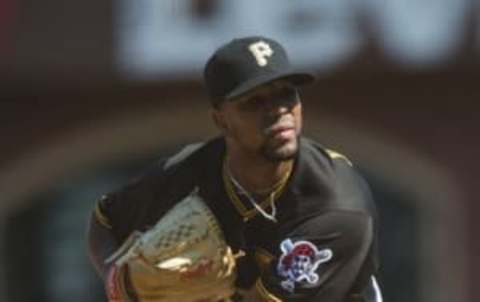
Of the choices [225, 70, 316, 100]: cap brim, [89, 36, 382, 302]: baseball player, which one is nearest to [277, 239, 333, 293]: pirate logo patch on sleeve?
[89, 36, 382, 302]: baseball player

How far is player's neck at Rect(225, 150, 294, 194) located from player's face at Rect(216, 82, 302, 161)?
56mm

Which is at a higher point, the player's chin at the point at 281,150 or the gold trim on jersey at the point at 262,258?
the player's chin at the point at 281,150

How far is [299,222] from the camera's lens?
5277mm

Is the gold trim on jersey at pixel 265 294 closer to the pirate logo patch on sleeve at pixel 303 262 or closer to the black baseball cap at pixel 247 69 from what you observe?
the pirate logo patch on sleeve at pixel 303 262

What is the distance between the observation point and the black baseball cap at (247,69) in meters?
5.14

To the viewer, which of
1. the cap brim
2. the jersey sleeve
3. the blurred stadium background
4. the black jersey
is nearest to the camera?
the cap brim

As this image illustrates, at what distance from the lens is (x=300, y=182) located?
17.4 feet

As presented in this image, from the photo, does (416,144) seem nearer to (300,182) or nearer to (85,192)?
(85,192)

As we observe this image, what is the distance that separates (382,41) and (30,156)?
7.13 feet

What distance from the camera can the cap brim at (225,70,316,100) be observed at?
512 centimetres

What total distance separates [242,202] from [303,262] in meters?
0.23

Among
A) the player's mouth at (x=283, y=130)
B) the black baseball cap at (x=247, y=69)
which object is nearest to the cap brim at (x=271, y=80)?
the black baseball cap at (x=247, y=69)

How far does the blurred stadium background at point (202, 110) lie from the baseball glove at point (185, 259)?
5347 mm

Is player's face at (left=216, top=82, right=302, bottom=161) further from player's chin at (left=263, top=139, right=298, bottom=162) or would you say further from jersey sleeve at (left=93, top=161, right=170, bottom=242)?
jersey sleeve at (left=93, top=161, right=170, bottom=242)
